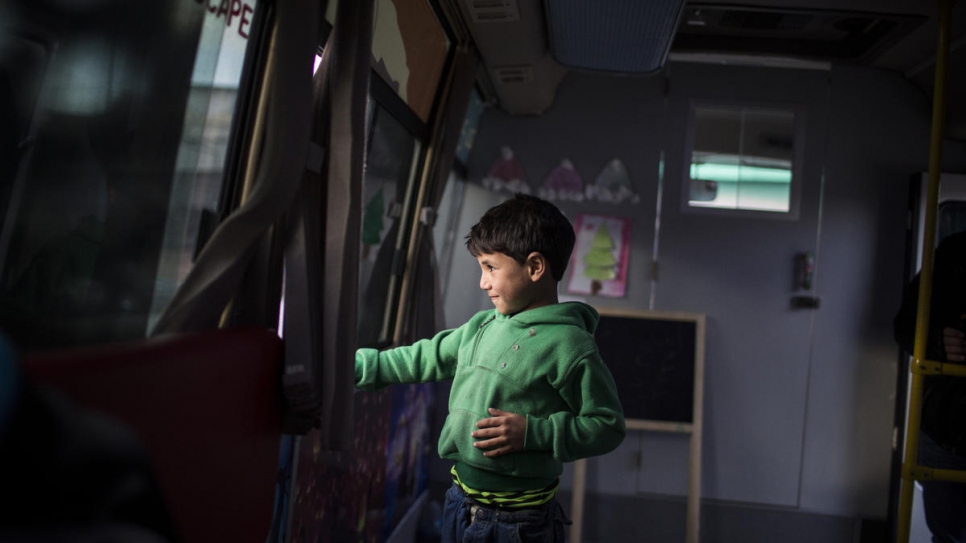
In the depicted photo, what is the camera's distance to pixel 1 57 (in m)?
1.01

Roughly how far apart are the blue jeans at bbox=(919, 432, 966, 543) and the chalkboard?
4.24ft

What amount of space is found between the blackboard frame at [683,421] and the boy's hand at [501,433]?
2396 mm

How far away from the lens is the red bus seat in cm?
83

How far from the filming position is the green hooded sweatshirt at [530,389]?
1.56 meters

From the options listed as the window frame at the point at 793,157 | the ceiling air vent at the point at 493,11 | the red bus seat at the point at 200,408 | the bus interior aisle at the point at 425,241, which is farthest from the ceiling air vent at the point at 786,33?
the red bus seat at the point at 200,408

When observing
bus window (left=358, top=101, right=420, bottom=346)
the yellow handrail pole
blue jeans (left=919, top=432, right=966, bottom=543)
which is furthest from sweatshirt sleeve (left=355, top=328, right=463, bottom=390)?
blue jeans (left=919, top=432, right=966, bottom=543)

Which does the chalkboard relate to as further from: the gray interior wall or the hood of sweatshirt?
the hood of sweatshirt

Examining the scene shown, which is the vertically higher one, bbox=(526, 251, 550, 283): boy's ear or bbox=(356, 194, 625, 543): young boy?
bbox=(526, 251, 550, 283): boy's ear

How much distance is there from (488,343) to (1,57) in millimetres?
1080

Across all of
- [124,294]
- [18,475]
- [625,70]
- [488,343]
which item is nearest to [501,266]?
[488,343]

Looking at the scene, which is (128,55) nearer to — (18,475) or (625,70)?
(18,475)

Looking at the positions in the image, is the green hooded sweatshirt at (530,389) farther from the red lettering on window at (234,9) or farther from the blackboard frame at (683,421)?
the blackboard frame at (683,421)

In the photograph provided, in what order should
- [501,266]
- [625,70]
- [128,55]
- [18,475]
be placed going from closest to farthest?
[18,475] < [128,55] < [501,266] < [625,70]

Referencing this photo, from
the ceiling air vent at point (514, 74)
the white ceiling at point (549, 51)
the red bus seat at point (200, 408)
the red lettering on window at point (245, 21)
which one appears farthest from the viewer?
the ceiling air vent at point (514, 74)
